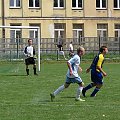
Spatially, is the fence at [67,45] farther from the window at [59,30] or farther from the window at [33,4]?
the window at [33,4]

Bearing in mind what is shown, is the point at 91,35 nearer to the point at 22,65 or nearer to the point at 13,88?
the point at 22,65

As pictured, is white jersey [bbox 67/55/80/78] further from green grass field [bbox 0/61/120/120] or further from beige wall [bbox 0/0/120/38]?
beige wall [bbox 0/0/120/38]

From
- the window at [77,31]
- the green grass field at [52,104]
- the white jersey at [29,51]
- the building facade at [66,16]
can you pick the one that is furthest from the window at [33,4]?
the green grass field at [52,104]

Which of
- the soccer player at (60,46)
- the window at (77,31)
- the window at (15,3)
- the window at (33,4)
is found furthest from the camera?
the window at (77,31)

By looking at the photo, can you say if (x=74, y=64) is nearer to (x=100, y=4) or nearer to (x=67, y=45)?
(x=67, y=45)

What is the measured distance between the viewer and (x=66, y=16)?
57281 millimetres

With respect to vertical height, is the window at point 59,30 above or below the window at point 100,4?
below

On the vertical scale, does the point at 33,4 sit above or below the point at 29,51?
above

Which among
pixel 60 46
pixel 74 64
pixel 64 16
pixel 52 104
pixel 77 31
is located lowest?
pixel 52 104

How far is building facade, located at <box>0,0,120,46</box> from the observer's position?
186 ft

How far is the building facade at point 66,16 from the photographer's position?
56.6 meters

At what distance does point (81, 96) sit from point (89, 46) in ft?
120

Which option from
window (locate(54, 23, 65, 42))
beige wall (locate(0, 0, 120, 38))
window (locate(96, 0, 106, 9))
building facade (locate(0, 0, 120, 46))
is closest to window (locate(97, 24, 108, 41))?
building facade (locate(0, 0, 120, 46))

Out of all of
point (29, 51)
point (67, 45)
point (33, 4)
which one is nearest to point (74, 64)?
point (29, 51)
